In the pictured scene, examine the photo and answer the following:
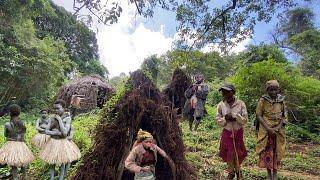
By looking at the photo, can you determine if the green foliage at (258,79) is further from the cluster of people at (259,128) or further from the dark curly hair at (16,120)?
the dark curly hair at (16,120)

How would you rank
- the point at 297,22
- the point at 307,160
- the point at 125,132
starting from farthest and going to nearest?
the point at 297,22, the point at 307,160, the point at 125,132

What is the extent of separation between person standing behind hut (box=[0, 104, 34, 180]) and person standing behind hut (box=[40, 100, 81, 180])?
323 mm

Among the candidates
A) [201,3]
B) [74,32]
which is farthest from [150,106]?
[74,32]

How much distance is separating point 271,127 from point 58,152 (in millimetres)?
3577

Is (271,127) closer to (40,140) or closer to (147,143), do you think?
(147,143)

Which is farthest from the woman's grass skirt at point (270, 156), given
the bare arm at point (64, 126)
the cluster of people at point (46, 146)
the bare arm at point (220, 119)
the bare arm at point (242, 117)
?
the bare arm at point (64, 126)

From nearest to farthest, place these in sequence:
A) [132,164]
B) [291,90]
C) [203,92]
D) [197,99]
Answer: [132,164] → [203,92] → [197,99] → [291,90]

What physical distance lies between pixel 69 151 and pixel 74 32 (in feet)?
111

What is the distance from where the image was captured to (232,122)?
22.1ft

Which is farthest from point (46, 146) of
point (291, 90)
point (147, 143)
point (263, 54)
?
point (263, 54)

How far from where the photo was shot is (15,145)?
7.04m

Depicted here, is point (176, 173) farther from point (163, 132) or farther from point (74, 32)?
point (74, 32)

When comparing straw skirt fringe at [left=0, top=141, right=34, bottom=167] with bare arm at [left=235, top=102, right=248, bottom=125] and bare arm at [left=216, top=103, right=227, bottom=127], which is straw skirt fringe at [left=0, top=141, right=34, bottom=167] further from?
bare arm at [left=235, top=102, right=248, bottom=125]

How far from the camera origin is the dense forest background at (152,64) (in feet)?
48.9
